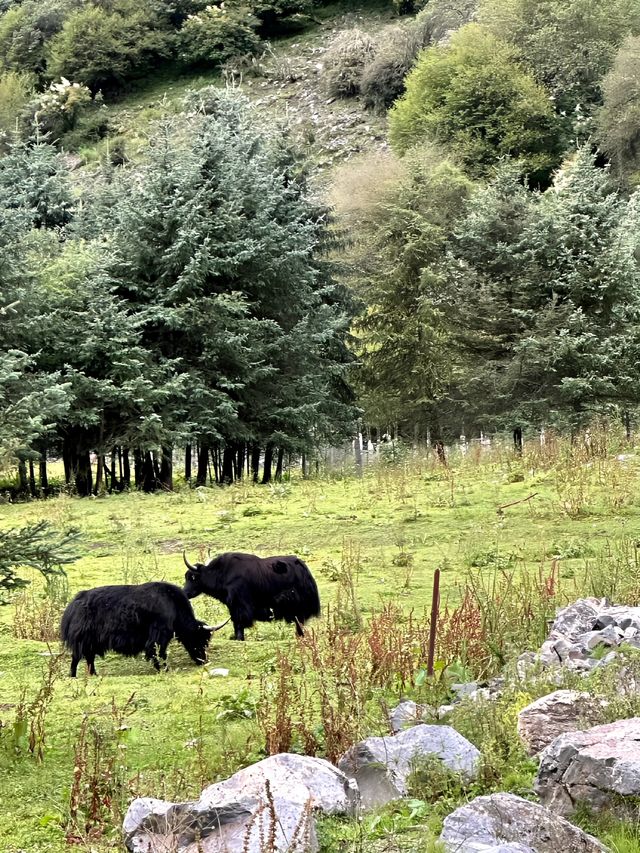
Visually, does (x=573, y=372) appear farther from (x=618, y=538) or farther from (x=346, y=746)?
(x=346, y=746)

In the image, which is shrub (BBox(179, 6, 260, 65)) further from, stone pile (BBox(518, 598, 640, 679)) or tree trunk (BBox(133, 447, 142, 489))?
stone pile (BBox(518, 598, 640, 679))

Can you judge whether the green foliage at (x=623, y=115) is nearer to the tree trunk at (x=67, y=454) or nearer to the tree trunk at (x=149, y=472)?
the tree trunk at (x=149, y=472)

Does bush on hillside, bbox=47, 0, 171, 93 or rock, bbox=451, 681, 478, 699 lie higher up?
bush on hillside, bbox=47, 0, 171, 93

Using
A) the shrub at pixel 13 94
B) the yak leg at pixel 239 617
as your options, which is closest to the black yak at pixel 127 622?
the yak leg at pixel 239 617

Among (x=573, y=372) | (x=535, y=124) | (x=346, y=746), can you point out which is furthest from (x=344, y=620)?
(x=535, y=124)

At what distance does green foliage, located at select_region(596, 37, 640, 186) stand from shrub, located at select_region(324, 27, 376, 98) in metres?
26.1

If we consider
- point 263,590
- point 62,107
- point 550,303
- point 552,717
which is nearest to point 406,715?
point 552,717

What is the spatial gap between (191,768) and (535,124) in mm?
62259

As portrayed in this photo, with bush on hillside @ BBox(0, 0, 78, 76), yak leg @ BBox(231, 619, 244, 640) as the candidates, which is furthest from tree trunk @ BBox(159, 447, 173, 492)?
bush on hillside @ BBox(0, 0, 78, 76)

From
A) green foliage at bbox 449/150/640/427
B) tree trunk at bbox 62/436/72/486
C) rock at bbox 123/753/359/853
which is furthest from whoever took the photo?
green foliage at bbox 449/150/640/427

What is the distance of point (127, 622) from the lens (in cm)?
889

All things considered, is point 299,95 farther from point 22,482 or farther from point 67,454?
point 22,482

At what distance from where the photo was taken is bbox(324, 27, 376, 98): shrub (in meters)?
77.5

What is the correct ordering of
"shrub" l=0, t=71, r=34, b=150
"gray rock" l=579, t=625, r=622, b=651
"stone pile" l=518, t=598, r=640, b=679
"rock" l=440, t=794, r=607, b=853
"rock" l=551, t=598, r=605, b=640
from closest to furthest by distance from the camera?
"rock" l=440, t=794, r=607, b=853, "stone pile" l=518, t=598, r=640, b=679, "gray rock" l=579, t=625, r=622, b=651, "rock" l=551, t=598, r=605, b=640, "shrub" l=0, t=71, r=34, b=150
